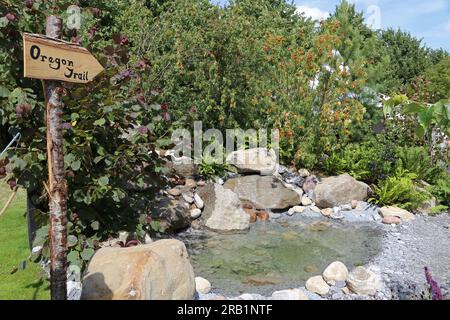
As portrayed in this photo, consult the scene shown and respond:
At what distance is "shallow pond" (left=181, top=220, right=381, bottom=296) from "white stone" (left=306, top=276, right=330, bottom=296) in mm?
255

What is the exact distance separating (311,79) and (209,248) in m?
5.09

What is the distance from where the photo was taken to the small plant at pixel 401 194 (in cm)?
820

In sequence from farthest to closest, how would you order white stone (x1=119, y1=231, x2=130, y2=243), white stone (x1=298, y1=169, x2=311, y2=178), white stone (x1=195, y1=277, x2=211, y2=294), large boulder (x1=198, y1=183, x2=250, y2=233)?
white stone (x1=298, y1=169, x2=311, y2=178)
large boulder (x1=198, y1=183, x2=250, y2=233)
white stone (x1=119, y1=231, x2=130, y2=243)
white stone (x1=195, y1=277, x2=211, y2=294)

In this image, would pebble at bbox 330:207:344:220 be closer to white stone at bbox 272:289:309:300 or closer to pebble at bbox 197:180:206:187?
pebble at bbox 197:180:206:187

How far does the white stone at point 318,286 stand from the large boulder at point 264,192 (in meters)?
3.48

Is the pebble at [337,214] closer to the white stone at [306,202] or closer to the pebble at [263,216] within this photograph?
the white stone at [306,202]

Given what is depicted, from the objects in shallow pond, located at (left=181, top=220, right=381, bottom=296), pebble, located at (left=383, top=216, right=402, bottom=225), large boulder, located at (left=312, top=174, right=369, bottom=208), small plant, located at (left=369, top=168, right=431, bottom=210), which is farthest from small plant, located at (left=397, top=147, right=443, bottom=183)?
shallow pond, located at (left=181, top=220, right=381, bottom=296)

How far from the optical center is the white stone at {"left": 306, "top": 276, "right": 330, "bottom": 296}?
4.78 m

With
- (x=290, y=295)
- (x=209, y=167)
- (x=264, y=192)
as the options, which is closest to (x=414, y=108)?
(x=290, y=295)

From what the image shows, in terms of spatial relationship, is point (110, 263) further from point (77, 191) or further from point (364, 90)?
point (364, 90)

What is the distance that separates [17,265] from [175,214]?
268cm

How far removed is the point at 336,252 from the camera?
6367mm

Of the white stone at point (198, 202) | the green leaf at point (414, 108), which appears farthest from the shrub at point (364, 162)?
the green leaf at point (414, 108)
